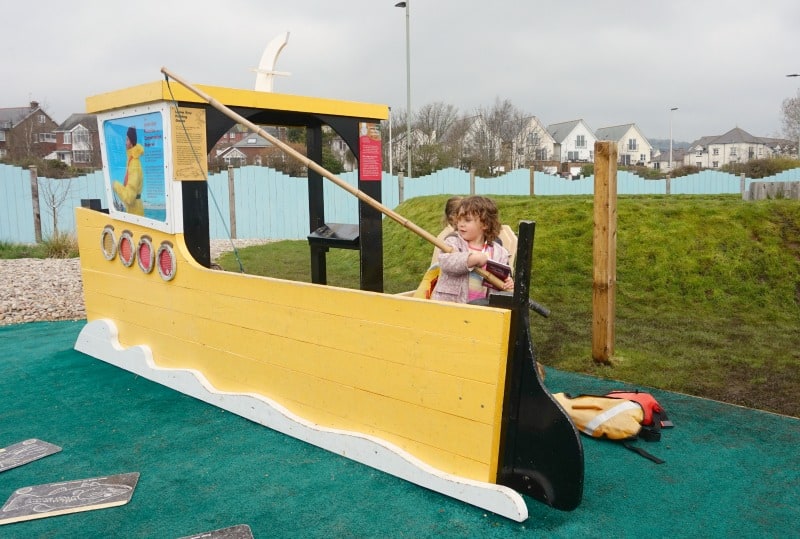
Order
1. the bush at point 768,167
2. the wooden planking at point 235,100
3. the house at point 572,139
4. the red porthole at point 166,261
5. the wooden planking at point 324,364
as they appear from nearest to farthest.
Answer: the wooden planking at point 324,364 → the wooden planking at point 235,100 → the red porthole at point 166,261 → the bush at point 768,167 → the house at point 572,139

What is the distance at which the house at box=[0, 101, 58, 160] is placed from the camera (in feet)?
139

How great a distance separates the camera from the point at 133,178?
5184 millimetres

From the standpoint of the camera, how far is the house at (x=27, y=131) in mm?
42481

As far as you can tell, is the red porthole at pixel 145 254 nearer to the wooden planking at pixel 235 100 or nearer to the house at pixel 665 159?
the wooden planking at pixel 235 100

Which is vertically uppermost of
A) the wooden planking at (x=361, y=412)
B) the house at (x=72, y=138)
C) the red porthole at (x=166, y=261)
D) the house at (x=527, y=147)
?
the house at (x=72, y=138)

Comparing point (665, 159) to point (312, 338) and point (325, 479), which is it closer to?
point (312, 338)

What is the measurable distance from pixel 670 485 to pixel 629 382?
6.06 ft

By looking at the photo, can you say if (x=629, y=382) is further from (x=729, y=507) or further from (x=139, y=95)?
(x=139, y=95)

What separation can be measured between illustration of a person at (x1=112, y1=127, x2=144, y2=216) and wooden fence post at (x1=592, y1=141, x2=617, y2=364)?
3.70m

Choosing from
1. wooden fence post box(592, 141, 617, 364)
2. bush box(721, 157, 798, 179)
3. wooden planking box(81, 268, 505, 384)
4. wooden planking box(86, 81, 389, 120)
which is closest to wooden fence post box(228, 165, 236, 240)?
wooden planking box(86, 81, 389, 120)

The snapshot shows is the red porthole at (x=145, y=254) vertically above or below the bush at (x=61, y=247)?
above

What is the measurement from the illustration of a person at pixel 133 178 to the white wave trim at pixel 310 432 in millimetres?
1130

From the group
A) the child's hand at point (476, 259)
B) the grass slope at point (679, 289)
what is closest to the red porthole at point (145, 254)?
the child's hand at point (476, 259)

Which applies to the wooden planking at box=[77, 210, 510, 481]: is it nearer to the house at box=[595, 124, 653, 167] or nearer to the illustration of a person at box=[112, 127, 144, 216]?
the illustration of a person at box=[112, 127, 144, 216]
